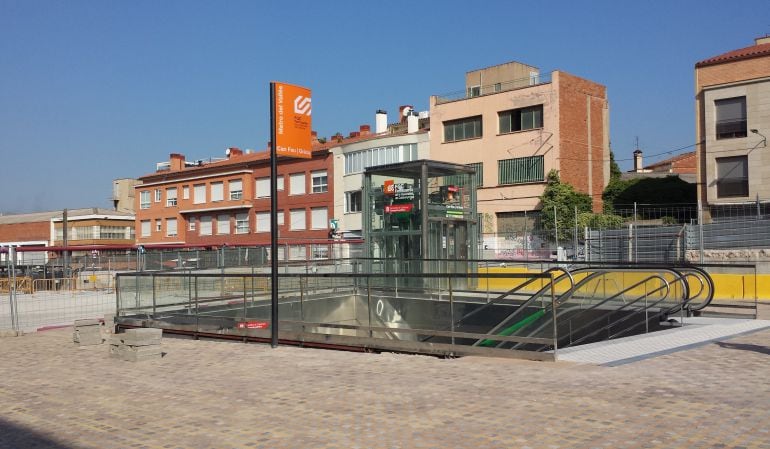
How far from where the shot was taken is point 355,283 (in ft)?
56.1

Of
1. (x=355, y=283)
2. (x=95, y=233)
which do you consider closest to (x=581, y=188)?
(x=355, y=283)

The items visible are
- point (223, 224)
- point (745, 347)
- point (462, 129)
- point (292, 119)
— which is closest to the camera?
point (745, 347)

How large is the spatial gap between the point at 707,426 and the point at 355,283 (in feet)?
38.1

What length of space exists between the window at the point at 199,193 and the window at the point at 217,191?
1306mm

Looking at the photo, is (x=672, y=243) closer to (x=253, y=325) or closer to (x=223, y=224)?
(x=253, y=325)

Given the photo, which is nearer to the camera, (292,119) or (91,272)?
(292,119)

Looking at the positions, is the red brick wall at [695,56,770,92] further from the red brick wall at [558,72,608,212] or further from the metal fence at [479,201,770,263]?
the red brick wall at [558,72,608,212]

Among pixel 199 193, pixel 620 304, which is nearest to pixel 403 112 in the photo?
pixel 199 193

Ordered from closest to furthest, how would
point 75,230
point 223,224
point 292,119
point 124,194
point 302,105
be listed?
point 292,119
point 302,105
point 223,224
point 75,230
point 124,194

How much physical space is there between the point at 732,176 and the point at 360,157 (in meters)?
24.8

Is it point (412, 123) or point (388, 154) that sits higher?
point (412, 123)

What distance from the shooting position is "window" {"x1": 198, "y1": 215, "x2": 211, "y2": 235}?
6228 cm

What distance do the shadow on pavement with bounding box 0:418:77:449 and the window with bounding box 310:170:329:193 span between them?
46085mm

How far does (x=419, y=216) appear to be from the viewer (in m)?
20.2
